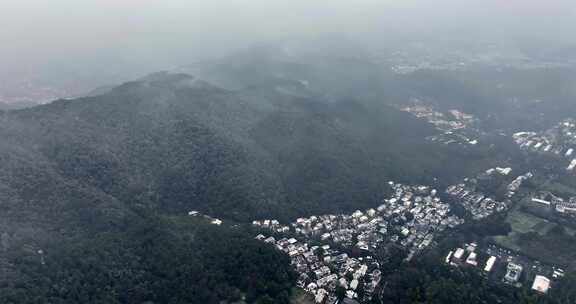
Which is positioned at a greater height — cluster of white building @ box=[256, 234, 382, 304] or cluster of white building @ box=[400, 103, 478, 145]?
cluster of white building @ box=[400, 103, 478, 145]

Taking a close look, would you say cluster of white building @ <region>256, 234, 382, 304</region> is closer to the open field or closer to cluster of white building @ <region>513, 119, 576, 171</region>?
the open field

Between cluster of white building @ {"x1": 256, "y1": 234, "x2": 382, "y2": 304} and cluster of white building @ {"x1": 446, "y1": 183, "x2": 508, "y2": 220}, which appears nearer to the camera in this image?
cluster of white building @ {"x1": 256, "y1": 234, "x2": 382, "y2": 304}

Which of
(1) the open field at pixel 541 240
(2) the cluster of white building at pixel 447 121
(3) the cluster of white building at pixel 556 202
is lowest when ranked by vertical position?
(1) the open field at pixel 541 240

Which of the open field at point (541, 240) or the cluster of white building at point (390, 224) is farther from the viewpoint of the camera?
the cluster of white building at point (390, 224)

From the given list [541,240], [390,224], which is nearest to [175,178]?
[390,224]

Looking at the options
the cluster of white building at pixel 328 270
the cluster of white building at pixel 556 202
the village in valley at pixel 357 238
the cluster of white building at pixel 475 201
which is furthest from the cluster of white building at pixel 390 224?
the cluster of white building at pixel 556 202

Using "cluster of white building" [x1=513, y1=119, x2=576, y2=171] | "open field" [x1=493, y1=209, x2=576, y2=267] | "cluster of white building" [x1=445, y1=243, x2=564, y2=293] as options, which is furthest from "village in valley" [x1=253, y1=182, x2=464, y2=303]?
"cluster of white building" [x1=513, y1=119, x2=576, y2=171]

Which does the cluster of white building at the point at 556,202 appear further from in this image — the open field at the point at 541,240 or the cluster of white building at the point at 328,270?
the cluster of white building at the point at 328,270

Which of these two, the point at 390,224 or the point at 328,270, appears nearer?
the point at 328,270

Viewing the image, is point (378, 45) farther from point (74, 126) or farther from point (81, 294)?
point (81, 294)

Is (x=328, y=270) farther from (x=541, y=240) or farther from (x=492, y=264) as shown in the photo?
(x=541, y=240)

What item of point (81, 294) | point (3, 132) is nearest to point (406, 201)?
point (81, 294)
